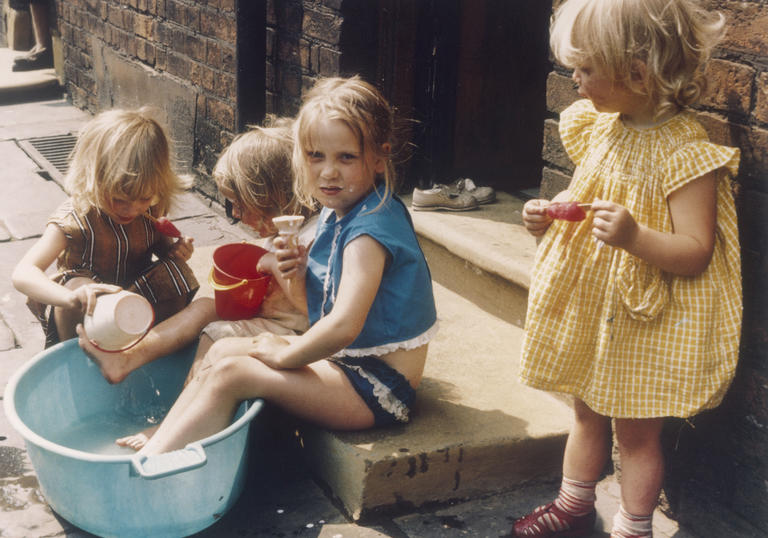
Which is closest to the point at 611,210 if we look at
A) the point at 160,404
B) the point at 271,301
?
the point at 271,301

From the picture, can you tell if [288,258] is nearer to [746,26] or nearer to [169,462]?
[169,462]

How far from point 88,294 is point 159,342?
0.26m

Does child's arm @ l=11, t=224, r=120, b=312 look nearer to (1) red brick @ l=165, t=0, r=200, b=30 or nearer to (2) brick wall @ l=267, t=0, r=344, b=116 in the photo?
(2) brick wall @ l=267, t=0, r=344, b=116

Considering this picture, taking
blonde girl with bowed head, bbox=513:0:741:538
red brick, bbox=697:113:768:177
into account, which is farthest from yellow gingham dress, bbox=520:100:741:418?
red brick, bbox=697:113:768:177

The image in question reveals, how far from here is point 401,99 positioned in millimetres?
3471

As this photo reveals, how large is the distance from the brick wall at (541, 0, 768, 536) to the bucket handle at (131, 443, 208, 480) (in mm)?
1104

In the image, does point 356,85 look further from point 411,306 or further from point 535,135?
point 535,135

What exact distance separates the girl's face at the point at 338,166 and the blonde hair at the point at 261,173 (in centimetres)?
26

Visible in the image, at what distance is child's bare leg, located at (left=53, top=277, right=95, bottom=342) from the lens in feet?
8.21

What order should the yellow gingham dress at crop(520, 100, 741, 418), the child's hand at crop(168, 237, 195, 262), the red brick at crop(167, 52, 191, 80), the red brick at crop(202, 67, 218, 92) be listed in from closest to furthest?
the yellow gingham dress at crop(520, 100, 741, 418) → the child's hand at crop(168, 237, 195, 262) → the red brick at crop(202, 67, 218, 92) → the red brick at crop(167, 52, 191, 80)

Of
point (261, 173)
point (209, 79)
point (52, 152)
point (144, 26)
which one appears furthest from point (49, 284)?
point (52, 152)

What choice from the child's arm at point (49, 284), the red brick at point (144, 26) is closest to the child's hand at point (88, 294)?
the child's arm at point (49, 284)

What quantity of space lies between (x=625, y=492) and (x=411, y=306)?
638mm

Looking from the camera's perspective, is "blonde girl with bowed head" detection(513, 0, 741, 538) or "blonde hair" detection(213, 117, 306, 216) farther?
"blonde hair" detection(213, 117, 306, 216)
